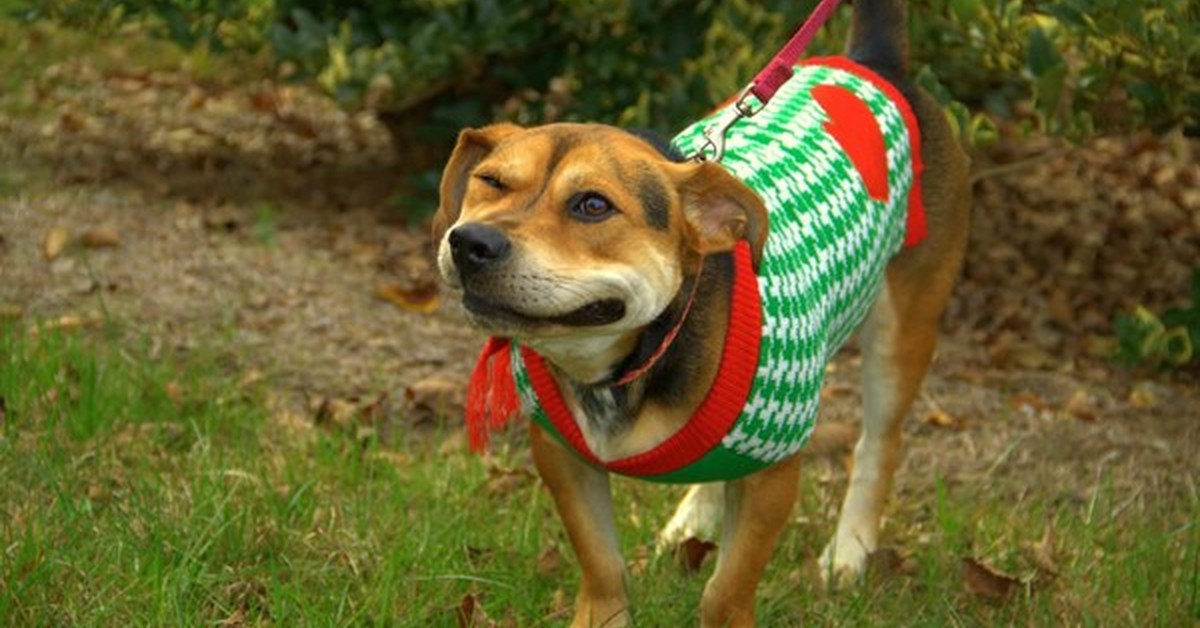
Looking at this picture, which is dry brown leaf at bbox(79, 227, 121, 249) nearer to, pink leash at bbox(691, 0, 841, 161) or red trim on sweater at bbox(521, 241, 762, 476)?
pink leash at bbox(691, 0, 841, 161)

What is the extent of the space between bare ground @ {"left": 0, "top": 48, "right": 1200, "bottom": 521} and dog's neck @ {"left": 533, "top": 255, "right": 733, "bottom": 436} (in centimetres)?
163

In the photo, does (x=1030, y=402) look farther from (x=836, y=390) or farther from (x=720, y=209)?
(x=720, y=209)

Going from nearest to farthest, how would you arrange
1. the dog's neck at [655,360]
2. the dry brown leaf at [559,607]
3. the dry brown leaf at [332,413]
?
the dog's neck at [655,360], the dry brown leaf at [559,607], the dry brown leaf at [332,413]

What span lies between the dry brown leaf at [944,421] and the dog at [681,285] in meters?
1.09

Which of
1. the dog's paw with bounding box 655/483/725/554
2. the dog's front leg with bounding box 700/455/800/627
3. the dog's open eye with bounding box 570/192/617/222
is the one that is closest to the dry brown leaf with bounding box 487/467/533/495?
the dog's paw with bounding box 655/483/725/554

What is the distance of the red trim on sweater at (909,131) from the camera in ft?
13.8

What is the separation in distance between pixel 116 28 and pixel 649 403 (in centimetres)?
396

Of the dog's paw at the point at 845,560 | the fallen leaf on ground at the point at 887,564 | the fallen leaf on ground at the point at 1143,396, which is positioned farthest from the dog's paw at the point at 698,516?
the fallen leaf on ground at the point at 1143,396

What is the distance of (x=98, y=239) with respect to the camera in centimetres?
600

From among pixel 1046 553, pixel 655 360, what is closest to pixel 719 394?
pixel 655 360

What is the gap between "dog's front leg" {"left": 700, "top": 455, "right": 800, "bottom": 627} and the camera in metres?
3.49

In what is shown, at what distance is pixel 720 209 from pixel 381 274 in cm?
323

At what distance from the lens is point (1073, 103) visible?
522cm

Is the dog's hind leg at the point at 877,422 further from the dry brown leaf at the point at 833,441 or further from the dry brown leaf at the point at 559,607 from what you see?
the dry brown leaf at the point at 559,607
